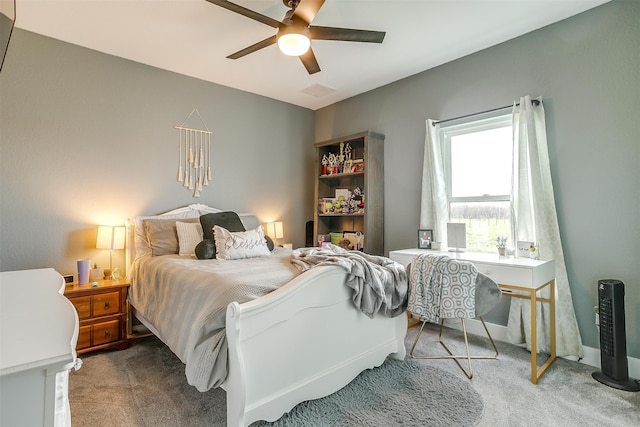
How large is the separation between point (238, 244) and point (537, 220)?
7.97ft

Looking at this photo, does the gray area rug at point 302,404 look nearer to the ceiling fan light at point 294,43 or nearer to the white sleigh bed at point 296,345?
the white sleigh bed at point 296,345

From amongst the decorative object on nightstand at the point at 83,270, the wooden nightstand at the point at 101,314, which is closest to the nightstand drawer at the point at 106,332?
the wooden nightstand at the point at 101,314

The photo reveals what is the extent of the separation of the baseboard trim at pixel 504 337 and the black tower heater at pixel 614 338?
0.38ft

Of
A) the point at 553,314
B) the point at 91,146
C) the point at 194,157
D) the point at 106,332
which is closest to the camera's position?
the point at 553,314

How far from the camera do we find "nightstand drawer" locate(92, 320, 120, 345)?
2594mm

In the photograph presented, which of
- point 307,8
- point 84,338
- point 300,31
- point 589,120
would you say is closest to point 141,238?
point 84,338

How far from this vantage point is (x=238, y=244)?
2.76 m

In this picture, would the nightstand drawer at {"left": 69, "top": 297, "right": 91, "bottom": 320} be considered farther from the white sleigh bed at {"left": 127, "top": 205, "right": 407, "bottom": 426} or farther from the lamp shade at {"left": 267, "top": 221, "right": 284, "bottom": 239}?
the lamp shade at {"left": 267, "top": 221, "right": 284, "bottom": 239}

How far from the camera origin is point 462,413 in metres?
1.79

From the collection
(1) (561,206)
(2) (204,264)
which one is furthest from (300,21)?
(1) (561,206)

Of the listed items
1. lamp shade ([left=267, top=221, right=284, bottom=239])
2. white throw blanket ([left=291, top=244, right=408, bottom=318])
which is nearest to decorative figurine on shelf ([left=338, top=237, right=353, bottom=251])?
lamp shade ([left=267, top=221, right=284, bottom=239])

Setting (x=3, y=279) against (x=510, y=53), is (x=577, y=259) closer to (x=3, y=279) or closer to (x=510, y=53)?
(x=510, y=53)

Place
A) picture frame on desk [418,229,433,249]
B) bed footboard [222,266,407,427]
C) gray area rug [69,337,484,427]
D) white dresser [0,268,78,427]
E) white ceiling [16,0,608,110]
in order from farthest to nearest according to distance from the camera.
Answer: picture frame on desk [418,229,433,249]
white ceiling [16,0,608,110]
gray area rug [69,337,484,427]
bed footboard [222,266,407,427]
white dresser [0,268,78,427]

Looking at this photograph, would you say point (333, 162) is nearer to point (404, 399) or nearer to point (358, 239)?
point (358, 239)
